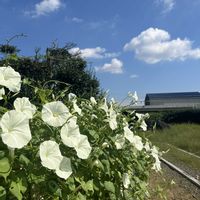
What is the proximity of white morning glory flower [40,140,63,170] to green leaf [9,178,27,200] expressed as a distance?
0.36 feet

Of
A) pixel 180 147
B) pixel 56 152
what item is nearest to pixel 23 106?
pixel 56 152

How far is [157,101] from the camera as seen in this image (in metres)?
70.1

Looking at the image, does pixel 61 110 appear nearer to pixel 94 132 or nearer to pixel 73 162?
pixel 73 162

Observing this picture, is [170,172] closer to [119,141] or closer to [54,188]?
[119,141]

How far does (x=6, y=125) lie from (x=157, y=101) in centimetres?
6873

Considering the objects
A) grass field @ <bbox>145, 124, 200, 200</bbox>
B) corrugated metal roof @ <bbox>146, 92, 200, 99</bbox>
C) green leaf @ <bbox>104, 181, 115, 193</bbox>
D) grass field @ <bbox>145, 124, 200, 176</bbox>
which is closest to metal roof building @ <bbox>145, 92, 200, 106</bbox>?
corrugated metal roof @ <bbox>146, 92, 200, 99</bbox>

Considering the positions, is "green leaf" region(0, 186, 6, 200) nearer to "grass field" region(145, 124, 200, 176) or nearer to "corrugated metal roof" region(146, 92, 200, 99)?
"grass field" region(145, 124, 200, 176)

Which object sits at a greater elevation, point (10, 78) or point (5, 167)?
point (10, 78)

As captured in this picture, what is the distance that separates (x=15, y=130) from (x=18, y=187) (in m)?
0.24

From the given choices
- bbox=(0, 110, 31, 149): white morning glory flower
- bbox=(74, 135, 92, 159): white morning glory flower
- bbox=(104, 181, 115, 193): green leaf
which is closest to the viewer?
bbox=(0, 110, 31, 149): white morning glory flower

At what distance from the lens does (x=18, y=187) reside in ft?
6.36

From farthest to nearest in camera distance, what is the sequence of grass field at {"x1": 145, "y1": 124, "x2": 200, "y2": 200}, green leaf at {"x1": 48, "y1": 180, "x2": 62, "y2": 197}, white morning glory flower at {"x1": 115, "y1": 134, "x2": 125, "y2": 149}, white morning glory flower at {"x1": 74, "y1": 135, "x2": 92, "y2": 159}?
grass field at {"x1": 145, "y1": 124, "x2": 200, "y2": 200} < white morning glory flower at {"x1": 115, "y1": 134, "x2": 125, "y2": 149} < white morning glory flower at {"x1": 74, "y1": 135, "x2": 92, "y2": 159} < green leaf at {"x1": 48, "y1": 180, "x2": 62, "y2": 197}

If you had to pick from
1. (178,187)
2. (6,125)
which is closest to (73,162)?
(6,125)

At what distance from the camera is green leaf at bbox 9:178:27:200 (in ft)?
6.27
